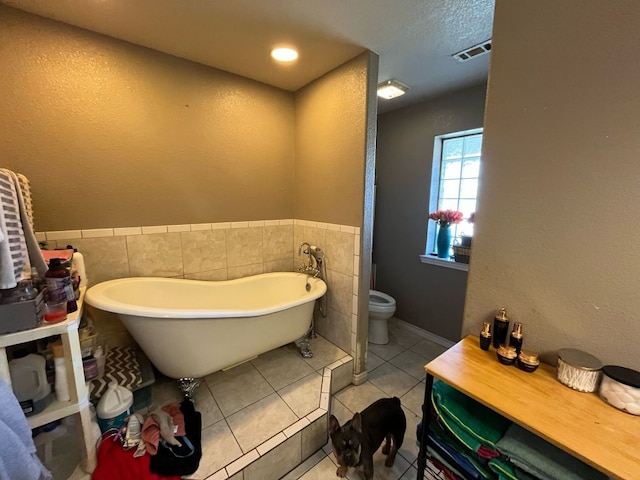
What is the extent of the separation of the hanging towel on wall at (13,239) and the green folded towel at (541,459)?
165cm

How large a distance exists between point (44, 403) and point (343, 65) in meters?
2.42

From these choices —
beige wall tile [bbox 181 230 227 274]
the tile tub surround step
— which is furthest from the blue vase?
beige wall tile [bbox 181 230 227 274]

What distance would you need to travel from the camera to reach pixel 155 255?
186 centimetres

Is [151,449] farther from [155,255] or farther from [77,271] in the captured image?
[155,255]

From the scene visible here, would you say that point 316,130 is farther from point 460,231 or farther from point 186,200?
point 460,231

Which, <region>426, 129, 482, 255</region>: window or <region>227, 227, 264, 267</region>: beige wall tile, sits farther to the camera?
<region>426, 129, 482, 255</region>: window

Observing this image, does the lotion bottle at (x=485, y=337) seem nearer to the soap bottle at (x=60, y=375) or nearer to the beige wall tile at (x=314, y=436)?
the beige wall tile at (x=314, y=436)

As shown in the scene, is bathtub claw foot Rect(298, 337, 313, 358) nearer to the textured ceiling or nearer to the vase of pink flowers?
the vase of pink flowers

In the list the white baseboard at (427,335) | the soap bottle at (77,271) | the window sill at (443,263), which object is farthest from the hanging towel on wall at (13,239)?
the white baseboard at (427,335)

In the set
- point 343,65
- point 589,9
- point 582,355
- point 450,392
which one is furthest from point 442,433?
point 343,65

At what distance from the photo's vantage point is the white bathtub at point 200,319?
4.42ft

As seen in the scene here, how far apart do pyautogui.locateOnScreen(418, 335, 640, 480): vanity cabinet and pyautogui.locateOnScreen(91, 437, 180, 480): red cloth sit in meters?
1.15

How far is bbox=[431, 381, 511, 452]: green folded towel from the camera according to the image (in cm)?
83

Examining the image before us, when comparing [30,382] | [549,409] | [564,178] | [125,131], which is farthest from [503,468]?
[125,131]
